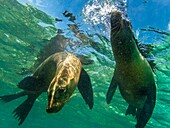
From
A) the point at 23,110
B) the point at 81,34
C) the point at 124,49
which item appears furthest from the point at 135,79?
the point at 81,34

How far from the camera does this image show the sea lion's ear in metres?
4.44

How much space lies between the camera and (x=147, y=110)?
440 cm

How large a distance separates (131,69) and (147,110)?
0.86 meters

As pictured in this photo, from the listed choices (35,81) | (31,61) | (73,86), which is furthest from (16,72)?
(73,86)

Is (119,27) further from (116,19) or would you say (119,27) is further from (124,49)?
(124,49)

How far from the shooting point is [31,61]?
→ 1742 centimetres

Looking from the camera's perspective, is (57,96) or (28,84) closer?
(57,96)

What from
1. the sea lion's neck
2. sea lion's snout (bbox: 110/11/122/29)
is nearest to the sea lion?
the sea lion's neck

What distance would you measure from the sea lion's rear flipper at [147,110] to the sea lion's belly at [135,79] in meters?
0.13

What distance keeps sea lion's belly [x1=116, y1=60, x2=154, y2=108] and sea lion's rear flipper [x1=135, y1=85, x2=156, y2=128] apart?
132 mm

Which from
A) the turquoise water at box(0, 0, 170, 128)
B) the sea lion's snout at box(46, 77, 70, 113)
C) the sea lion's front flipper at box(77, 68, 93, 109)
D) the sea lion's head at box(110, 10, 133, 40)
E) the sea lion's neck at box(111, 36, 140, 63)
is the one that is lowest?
the sea lion's snout at box(46, 77, 70, 113)

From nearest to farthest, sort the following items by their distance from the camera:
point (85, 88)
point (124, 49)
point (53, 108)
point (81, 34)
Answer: point (53, 108), point (124, 49), point (85, 88), point (81, 34)

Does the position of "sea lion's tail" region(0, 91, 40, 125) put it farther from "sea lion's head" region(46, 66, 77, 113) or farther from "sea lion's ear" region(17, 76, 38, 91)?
"sea lion's head" region(46, 66, 77, 113)

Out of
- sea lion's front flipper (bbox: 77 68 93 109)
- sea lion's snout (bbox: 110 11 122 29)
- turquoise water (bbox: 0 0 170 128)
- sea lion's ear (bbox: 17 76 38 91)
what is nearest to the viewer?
sea lion's snout (bbox: 110 11 122 29)
